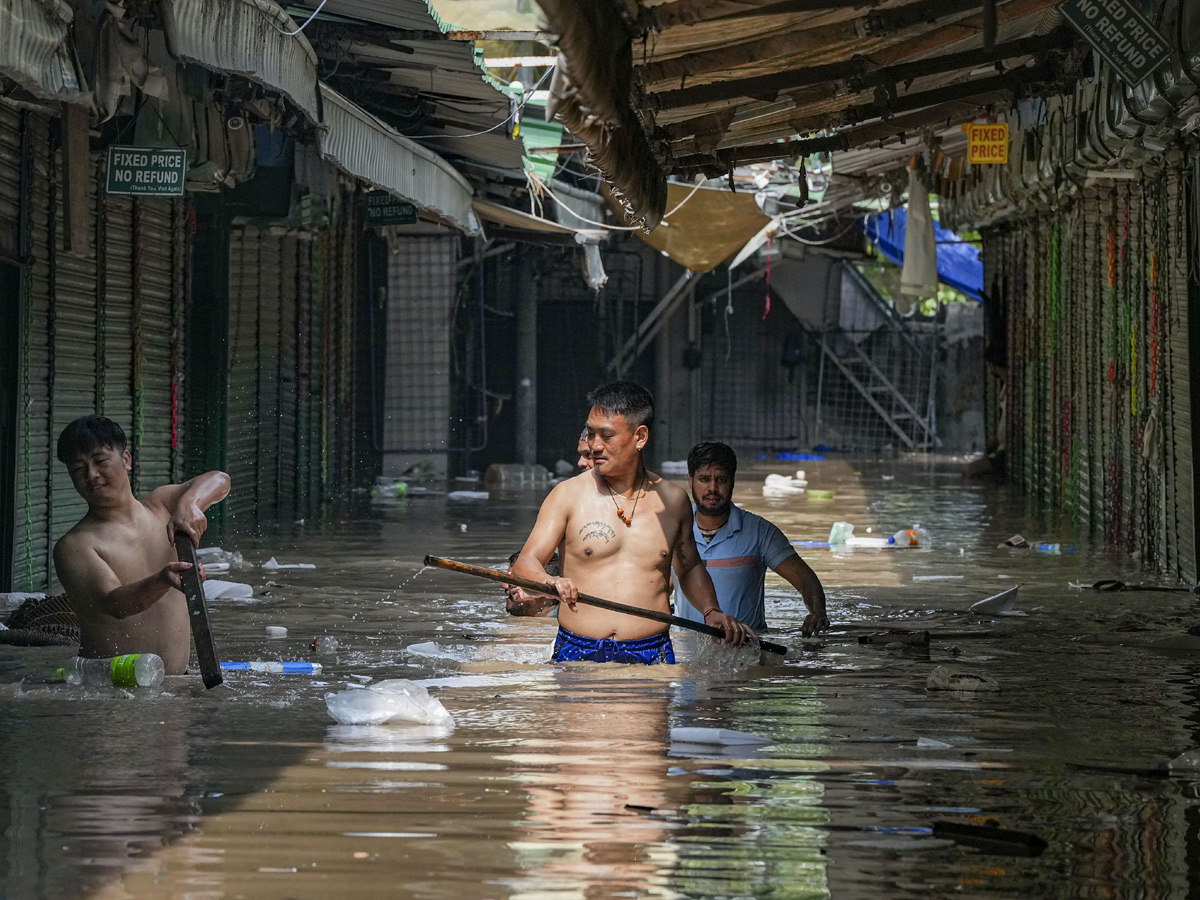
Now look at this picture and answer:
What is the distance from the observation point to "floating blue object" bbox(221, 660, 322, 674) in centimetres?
821

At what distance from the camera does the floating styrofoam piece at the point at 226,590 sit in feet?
36.5

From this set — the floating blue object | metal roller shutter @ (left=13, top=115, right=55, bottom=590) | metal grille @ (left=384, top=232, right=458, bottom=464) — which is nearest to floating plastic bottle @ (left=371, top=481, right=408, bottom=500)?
metal grille @ (left=384, top=232, right=458, bottom=464)

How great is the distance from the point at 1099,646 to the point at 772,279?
2372 centimetres

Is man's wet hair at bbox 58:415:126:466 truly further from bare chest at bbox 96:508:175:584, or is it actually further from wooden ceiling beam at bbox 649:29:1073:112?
wooden ceiling beam at bbox 649:29:1073:112

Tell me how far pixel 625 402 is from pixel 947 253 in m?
25.5

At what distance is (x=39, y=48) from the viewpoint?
278 inches

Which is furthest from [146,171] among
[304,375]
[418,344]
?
[418,344]

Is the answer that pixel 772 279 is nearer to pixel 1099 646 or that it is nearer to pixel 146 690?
pixel 1099 646

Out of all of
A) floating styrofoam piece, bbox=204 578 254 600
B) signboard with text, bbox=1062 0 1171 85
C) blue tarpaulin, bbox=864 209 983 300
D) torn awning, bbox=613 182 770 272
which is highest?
blue tarpaulin, bbox=864 209 983 300

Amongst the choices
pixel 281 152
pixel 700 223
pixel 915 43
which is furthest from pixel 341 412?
pixel 915 43

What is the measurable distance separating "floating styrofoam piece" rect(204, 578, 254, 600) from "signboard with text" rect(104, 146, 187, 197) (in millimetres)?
2449

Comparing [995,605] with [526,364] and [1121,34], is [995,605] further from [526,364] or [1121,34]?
[526,364]

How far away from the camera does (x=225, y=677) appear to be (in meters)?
7.95

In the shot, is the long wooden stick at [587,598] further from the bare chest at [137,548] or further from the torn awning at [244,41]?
the torn awning at [244,41]
